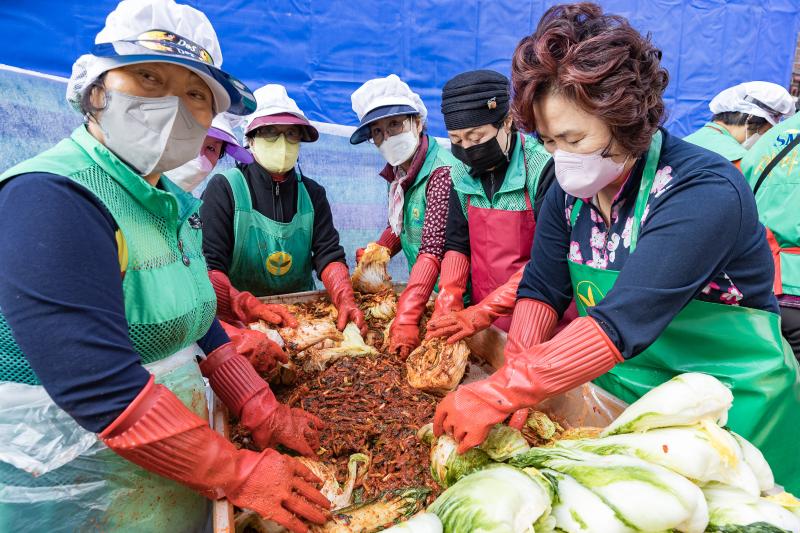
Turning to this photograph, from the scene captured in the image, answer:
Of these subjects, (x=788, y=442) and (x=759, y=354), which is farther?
(x=788, y=442)

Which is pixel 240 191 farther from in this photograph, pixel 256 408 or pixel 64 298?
pixel 64 298

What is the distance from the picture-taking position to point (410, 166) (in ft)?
13.9

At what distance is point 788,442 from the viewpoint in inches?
79.2

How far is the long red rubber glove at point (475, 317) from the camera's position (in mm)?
2871

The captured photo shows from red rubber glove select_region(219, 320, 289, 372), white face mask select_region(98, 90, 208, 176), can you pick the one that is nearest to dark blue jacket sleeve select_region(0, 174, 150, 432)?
white face mask select_region(98, 90, 208, 176)

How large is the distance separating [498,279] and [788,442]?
180cm

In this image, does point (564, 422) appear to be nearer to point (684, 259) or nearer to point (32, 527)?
point (684, 259)

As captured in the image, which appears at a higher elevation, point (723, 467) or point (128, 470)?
point (723, 467)

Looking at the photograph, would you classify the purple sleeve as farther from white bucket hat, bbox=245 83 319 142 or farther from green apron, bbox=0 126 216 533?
green apron, bbox=0 126 216 533

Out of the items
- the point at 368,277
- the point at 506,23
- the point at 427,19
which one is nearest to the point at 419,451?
the point at 368,277

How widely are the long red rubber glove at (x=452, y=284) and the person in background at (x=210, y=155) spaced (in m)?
1.84

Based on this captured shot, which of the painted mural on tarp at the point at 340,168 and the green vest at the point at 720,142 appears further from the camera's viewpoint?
the green vest at the point at 720,142

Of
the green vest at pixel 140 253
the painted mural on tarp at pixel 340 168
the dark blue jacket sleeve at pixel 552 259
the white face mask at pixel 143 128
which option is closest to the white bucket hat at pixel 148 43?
the white face mask at pixel 143 128

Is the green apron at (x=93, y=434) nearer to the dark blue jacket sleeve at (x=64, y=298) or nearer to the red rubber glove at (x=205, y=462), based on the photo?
the dark blue jacket sleeve at (x=64, y=298)
